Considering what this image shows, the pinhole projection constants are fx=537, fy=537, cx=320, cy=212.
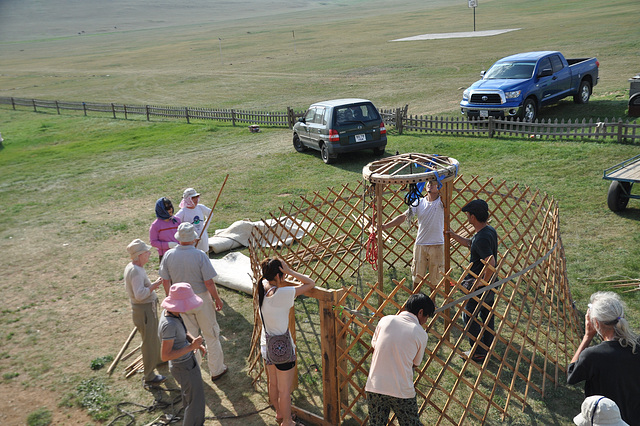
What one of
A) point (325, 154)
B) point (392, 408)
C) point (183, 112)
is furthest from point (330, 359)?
point (183, 112)

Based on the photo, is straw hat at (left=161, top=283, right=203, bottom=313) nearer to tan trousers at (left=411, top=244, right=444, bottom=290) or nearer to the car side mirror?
tan trousers at (left=411, top=244, right=444, bottom=290)

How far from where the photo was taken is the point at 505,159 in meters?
11.9

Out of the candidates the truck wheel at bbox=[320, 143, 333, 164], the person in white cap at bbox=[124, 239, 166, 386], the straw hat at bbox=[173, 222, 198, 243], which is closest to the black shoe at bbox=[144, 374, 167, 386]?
the person in white cap at bbox=[124, 239, 166, 386]

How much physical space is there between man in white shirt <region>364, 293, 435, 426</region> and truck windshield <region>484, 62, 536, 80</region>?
490 inches

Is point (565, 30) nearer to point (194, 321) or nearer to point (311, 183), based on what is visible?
point (311, 183)

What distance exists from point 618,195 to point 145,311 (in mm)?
7401

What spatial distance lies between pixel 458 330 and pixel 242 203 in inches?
240

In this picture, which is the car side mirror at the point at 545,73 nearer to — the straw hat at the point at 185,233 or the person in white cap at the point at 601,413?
the straw hat at the point at 185,233

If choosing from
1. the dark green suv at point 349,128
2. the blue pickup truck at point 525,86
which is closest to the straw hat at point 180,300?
the dark green suv at point 349,128

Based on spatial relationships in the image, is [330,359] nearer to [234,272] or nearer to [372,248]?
[372,248]

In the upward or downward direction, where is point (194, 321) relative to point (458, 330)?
upward

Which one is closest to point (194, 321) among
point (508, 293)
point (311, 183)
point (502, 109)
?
point (508, 293)

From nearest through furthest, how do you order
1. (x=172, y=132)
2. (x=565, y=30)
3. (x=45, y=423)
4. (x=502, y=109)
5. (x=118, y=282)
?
(x=45, y=423), (x=118, y=282), (x=502, y=109), (x=172, y=132), (x=565, y=30)

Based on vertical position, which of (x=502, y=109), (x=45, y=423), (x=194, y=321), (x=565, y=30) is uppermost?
(x=565, y=30)
